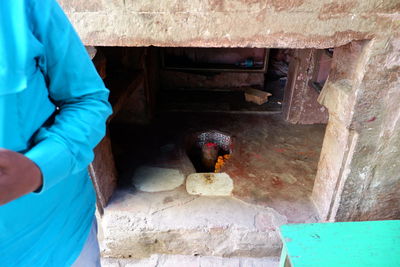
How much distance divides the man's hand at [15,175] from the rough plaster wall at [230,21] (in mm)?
1154

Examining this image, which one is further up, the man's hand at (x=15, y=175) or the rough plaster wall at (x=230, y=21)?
the rough plaster wall at (x=230, y=21)

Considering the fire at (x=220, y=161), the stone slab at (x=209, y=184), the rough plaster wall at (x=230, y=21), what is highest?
the rough plaster wall at (x=230, y=21)

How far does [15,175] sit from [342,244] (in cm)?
151

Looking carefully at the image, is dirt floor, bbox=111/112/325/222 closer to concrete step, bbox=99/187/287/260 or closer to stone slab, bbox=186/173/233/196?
stone slab, bbox=186/173/233/196

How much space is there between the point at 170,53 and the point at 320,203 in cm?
367

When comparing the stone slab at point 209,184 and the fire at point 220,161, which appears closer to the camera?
the stone slab at point 209,184

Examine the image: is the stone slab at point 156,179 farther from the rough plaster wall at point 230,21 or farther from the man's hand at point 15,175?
the man's hand at point 15,175

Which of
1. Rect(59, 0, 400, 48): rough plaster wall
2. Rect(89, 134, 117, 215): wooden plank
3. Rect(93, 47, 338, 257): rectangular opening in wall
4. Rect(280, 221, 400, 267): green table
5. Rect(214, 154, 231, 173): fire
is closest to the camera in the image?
Rect(280, 221, 400, 267): green table

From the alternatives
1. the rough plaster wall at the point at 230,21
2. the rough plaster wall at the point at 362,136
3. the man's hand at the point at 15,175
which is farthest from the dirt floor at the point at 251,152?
the man's hand at the point at 15,175

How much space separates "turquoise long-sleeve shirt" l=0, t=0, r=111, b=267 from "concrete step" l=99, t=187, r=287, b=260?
57.0 inches

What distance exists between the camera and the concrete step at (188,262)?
8.39 ft

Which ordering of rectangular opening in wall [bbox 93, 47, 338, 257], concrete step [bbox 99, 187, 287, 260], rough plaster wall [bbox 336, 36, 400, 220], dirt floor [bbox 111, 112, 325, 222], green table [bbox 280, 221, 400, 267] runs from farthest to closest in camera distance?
dirt floor [bbox 111, 112, 325, 222] < rectangular opening in wall [bbox 93, 47, 338, 257] < concrete step [bbox 99, 187, 287, 260] < rough plaster wall [bbox 336, 36, 400, 220] < green table [bbox 280, 221, 400, 267]

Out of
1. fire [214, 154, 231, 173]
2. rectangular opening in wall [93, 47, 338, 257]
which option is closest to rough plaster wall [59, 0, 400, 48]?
rectangular opening in wall [93, 47, 338, 257]

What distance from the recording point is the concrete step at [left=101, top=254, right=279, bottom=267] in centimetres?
256
